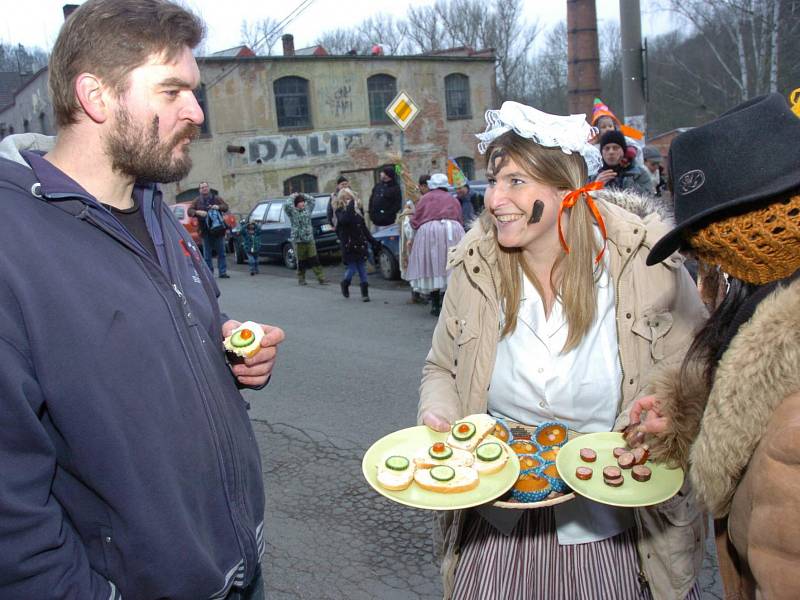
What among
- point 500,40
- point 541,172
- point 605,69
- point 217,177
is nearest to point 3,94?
point 217,177

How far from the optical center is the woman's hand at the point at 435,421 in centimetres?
241

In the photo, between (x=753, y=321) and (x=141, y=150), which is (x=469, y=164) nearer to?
(x=141, y=150)

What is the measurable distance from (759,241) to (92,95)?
164 cm

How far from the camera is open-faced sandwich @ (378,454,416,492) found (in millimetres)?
2121

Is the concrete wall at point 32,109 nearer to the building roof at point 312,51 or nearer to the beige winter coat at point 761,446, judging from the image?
the building roof at point 312,51

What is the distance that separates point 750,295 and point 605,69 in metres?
47.3

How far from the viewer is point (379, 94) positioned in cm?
2880

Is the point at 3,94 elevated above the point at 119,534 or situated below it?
above

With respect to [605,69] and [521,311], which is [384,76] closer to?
[605,69]

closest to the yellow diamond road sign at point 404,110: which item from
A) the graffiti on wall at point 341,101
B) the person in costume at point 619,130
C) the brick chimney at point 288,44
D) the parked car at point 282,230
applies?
the person in costume at point 619,130

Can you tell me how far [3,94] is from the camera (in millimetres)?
44812

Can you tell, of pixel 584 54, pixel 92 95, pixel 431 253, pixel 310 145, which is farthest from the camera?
pixel 310 145

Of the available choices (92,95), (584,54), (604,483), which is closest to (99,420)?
(92,95)

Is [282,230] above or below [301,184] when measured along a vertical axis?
below
